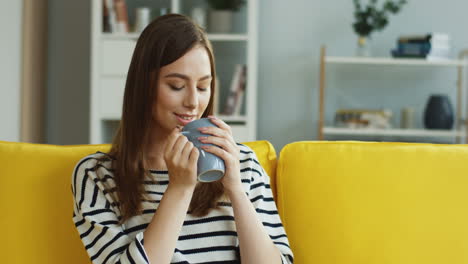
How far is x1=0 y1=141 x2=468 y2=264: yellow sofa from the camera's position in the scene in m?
1.17

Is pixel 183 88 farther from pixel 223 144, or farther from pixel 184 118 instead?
pixel 223 144

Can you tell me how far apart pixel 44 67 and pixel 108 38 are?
1.99 feet

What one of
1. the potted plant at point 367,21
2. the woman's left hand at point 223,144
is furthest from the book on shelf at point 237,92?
the woman's left hand at point 223,144

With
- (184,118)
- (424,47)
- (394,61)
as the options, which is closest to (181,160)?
(184,118)

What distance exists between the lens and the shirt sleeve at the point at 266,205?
1.14 metres

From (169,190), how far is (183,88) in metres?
0.20

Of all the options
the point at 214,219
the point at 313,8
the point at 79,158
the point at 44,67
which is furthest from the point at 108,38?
the point at 214,219

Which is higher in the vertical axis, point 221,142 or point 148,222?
point 221,142

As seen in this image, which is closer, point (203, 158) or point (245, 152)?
point (203, 158)

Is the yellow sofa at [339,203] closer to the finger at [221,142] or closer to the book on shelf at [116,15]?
the finger at [221,142]

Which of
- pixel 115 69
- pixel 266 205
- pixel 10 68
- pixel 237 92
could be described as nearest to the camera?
pixel 266 205

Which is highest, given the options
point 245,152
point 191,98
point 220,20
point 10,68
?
point 220,20

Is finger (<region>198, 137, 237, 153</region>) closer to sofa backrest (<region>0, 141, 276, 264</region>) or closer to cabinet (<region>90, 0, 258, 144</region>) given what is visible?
sofa backrest (<region>0, 141, 276, 264</region>)

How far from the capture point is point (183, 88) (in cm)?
107
